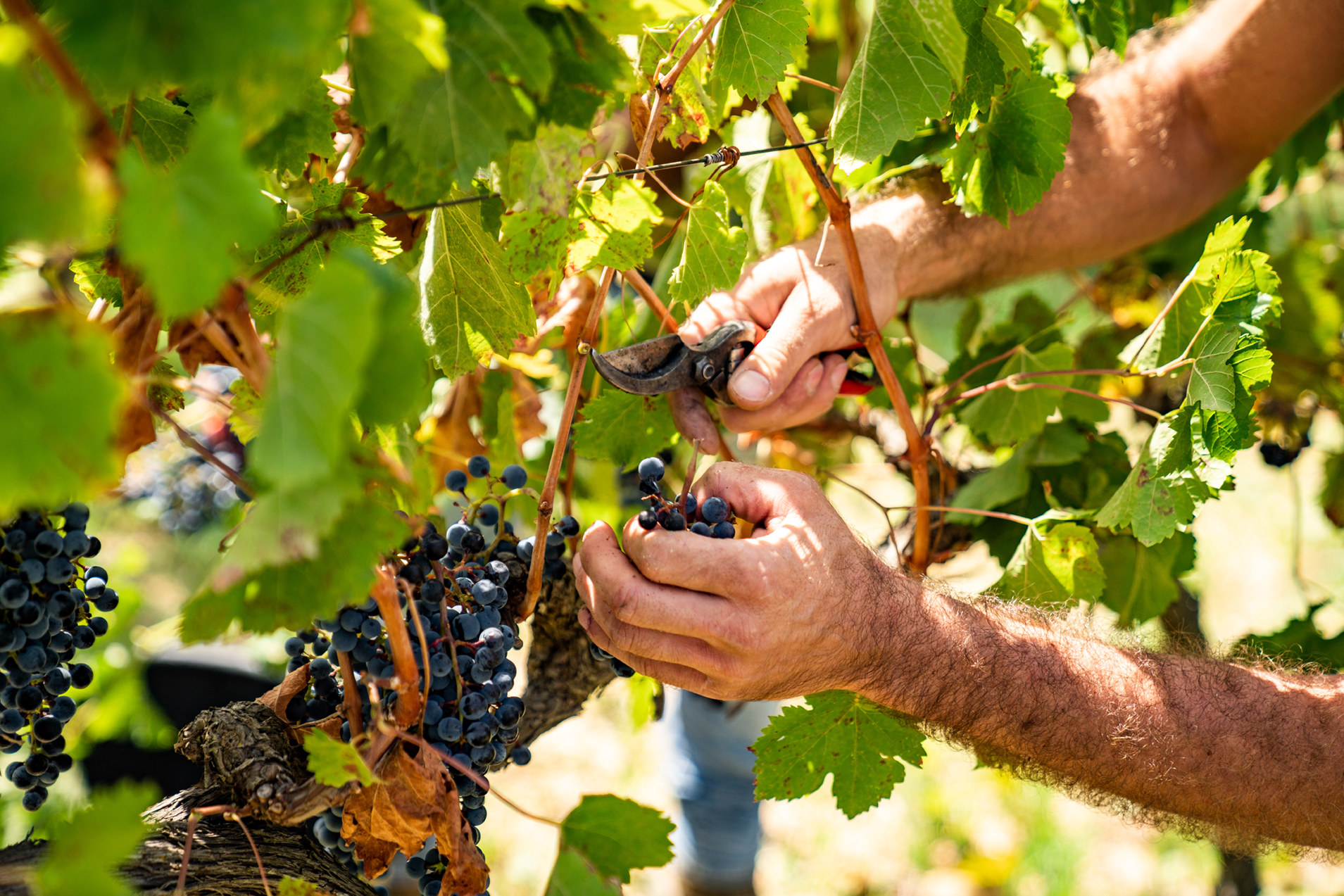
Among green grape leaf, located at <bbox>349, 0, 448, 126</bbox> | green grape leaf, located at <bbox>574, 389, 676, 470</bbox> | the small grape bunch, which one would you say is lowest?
the small grape bunch

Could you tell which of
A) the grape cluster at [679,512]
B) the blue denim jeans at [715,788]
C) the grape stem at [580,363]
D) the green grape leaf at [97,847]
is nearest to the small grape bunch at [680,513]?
the grape cluster at [679,512]

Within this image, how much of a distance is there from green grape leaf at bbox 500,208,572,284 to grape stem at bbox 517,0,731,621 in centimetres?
8

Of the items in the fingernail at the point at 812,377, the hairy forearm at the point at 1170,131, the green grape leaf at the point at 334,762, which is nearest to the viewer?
the green grape leaf at the point at 334,762

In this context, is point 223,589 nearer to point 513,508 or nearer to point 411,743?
point 411,743

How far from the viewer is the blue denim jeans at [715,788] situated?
2.37m

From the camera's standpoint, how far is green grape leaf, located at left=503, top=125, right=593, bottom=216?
747 millimetres

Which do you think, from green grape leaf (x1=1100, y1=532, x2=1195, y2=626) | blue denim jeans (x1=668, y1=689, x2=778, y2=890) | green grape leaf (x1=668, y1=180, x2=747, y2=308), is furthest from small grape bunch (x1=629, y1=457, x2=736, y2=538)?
blue denim jeans (x1=668, y1=689, x2=778, y2=890)

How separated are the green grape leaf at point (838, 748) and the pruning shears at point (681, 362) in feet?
1.37

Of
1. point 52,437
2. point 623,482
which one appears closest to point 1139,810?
point 623,482

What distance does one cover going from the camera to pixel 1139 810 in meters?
1.20

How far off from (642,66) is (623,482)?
110 centimetres

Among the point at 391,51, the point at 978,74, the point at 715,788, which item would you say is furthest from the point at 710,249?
the point at 715,788

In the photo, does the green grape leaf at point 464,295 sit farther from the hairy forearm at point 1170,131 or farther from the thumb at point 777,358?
the hairy forearm at point 1170,131

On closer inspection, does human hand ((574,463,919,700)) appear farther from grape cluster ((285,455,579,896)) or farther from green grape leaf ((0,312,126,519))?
green grape leaf ((0,312,126,519))
